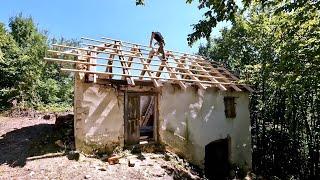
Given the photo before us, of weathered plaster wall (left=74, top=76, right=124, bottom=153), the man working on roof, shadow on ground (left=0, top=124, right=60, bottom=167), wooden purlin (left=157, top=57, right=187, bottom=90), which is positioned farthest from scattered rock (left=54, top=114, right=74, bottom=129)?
the man working on roof

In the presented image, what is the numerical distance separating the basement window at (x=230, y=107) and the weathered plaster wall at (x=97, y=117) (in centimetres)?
582

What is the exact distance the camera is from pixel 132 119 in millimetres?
13055

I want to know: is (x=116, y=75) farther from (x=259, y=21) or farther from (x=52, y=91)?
(x=52, y=91)

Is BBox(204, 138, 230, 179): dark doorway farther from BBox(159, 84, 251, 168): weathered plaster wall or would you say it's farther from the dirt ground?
the dirt ground

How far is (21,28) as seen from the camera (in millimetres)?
27781

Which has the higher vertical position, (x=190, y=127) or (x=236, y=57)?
(x=236, y=57)

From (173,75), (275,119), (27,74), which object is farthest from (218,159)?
(27,74)

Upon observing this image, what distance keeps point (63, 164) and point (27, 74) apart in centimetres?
1360

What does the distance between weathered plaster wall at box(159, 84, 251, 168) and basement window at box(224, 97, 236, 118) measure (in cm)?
24

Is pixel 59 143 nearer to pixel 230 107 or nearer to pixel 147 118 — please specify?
pixel 147 118

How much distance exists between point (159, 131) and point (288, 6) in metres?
6.80

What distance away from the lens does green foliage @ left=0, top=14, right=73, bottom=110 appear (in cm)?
2227

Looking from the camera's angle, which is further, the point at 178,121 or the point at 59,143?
the point at 178,121

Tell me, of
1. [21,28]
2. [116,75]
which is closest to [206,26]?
[116,75]
